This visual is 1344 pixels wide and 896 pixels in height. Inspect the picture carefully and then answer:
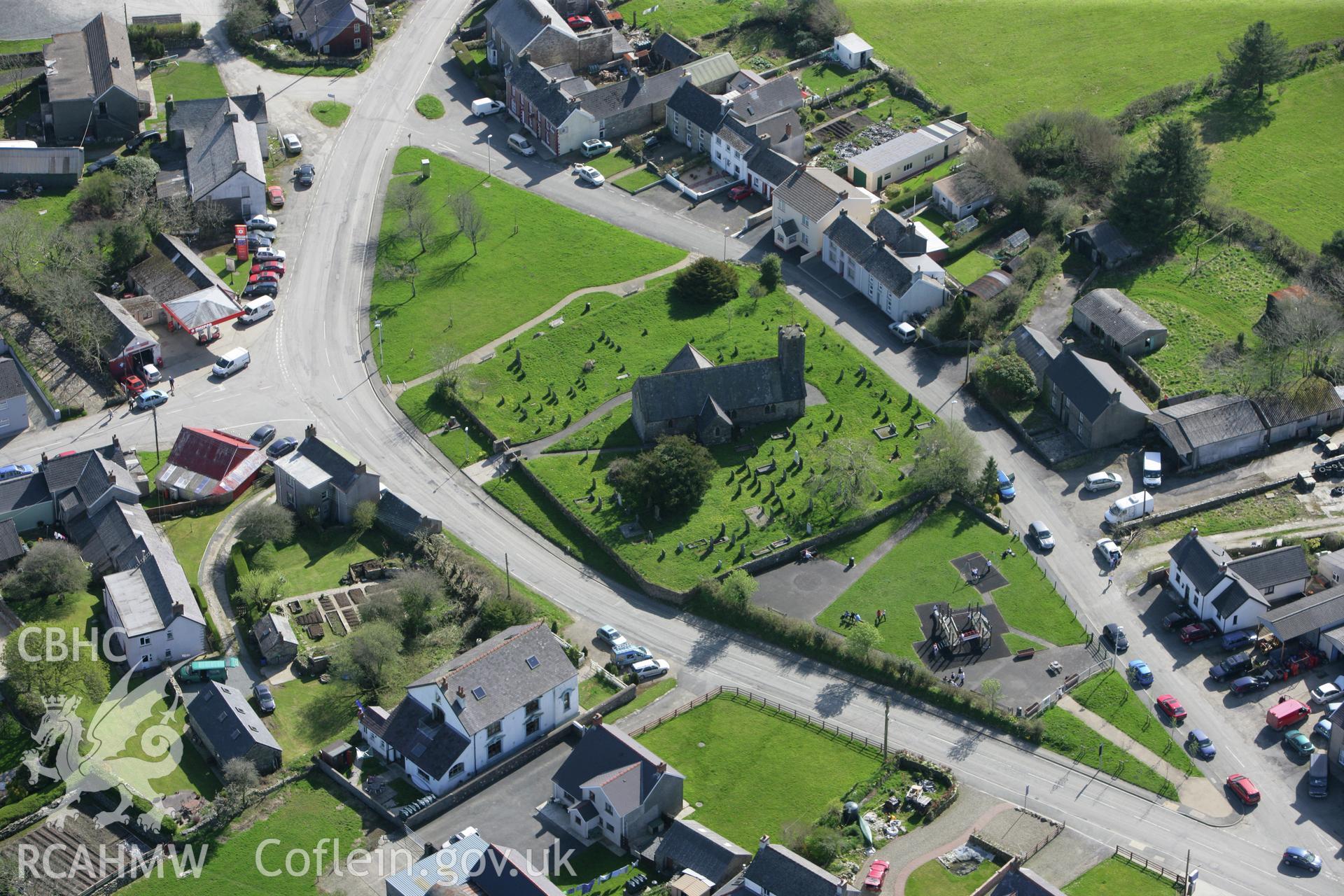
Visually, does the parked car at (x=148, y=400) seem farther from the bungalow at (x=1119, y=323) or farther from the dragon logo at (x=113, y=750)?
the bungalow at (x=1119, y=323)

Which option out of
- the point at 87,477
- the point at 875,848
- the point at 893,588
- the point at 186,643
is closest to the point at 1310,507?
the point at 893,588

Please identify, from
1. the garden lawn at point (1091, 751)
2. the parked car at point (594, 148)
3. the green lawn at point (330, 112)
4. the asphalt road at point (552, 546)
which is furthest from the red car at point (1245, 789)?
the green lawn at point (330, 112)

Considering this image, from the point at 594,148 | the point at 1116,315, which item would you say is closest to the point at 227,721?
the point at 1116,315

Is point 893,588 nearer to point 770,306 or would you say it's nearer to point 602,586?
point 602,586

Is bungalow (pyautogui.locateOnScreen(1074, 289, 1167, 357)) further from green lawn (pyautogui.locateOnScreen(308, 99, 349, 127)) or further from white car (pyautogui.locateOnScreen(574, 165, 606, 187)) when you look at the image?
green lawn (pyautogui.locateOnScreen(308, 99, 349, 127))

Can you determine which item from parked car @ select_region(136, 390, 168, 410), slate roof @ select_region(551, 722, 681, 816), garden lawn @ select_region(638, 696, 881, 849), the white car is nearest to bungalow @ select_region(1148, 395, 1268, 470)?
garden lawn @ select_region(638, 696, 881, 849)
